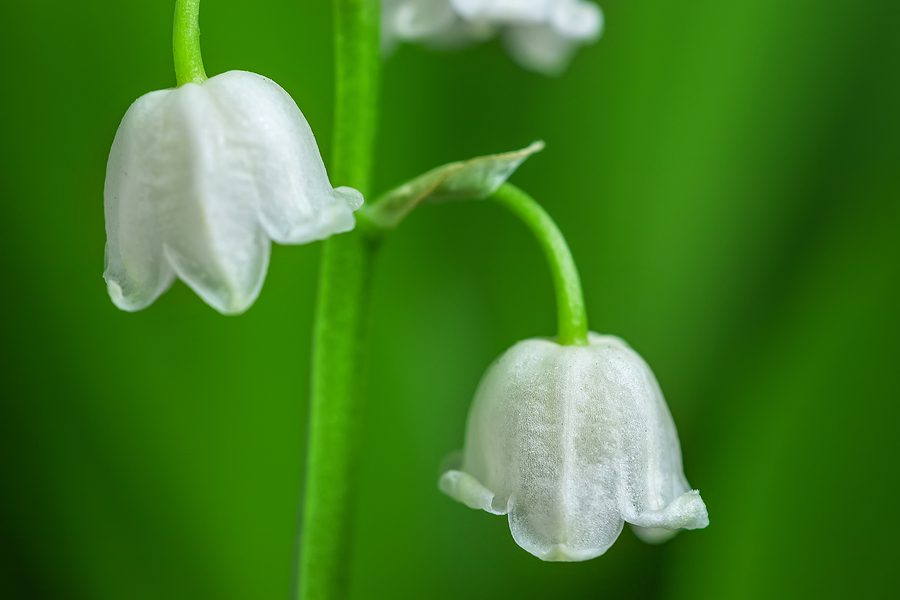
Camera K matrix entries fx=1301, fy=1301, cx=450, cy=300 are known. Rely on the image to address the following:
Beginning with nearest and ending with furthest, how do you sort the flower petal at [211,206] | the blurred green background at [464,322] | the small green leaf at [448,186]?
the flower petal at [211,206] < the small green leaf at [448,186] < the blurred green background at [464,322]

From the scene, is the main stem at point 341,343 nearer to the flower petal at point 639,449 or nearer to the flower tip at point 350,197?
the flower tip at point 350,197

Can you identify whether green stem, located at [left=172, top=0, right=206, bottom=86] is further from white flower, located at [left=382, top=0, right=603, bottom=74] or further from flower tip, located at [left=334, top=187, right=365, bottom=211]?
white flower, located at [left=382, top=0, right=603, bottom=74]

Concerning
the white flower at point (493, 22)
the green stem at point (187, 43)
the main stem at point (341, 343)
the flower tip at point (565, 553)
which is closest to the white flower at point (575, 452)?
the flower tip at point (565, 553)

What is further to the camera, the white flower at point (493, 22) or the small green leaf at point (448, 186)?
the white flower at point (493, 22)

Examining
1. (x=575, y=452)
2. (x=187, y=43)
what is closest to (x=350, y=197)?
(x=187, y=43)

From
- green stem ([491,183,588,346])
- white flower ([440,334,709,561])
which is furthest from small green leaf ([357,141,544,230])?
white flower ([440,334,709,561])

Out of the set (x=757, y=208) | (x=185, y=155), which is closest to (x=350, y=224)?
(x=185, y=155)

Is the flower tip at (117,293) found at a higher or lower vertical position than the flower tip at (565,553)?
higher
